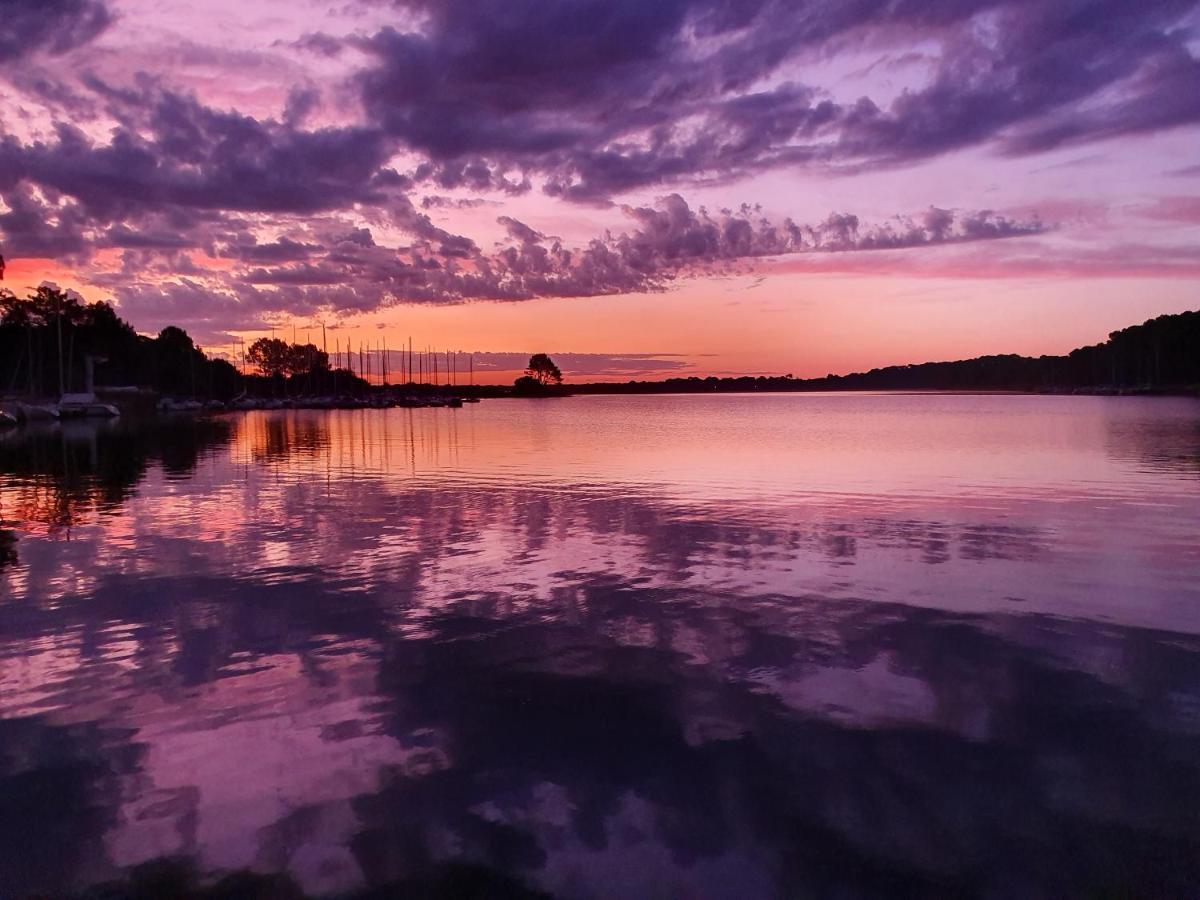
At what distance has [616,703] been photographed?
12609 millimetres

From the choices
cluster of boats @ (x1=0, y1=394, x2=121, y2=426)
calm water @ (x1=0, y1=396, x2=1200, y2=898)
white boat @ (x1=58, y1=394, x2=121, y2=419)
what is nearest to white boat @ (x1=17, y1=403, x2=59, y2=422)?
cluster of boats @ (x1=0, y1=394, x2=121, y2=426)

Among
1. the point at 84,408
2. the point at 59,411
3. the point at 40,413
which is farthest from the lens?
the point at 84,408

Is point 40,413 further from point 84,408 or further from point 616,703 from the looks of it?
point 616,703

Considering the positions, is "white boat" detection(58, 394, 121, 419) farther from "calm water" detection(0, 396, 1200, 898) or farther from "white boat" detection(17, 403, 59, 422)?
"calm water" detection(0, 396, 1200, 898)

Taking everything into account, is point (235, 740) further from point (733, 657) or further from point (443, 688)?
point (733, 657)

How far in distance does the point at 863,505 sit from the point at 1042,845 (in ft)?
83.8

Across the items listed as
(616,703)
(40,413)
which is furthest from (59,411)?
(616,703)

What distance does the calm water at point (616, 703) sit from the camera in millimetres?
8711

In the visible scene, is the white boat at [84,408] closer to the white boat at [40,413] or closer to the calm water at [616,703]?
the white boat at [40,413]

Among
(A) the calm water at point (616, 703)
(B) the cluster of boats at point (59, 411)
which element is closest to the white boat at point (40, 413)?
(B) the cluster of boats at point (59, 411)

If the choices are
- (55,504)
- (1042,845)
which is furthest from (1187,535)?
(55,504)

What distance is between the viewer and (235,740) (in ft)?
37.4

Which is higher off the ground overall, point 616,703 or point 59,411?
point 59,411

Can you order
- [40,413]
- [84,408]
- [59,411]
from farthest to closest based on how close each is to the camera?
1. [84,408]
2. [59,411]
3. [40,413]
